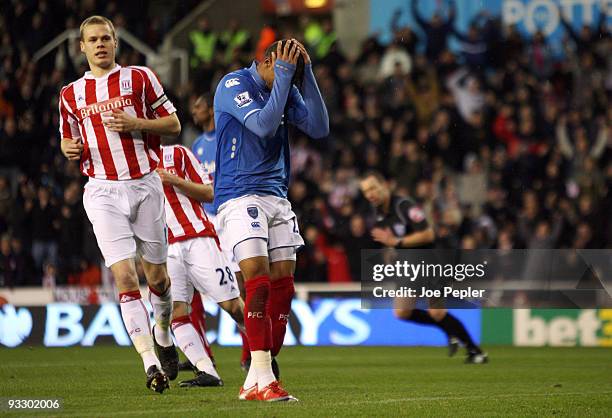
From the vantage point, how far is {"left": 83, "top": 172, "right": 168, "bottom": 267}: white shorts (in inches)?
329

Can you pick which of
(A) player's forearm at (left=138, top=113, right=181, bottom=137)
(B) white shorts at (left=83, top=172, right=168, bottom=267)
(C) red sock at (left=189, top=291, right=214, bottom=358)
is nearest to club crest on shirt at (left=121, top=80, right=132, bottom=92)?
(A) player's forearm at (left=138, top=113, right=181, bottom=137)

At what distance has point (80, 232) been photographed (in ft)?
56.4

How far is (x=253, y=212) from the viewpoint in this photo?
25.9 ft

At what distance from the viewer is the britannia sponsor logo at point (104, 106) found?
27.6ft

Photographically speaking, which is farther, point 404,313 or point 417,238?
point 404,313

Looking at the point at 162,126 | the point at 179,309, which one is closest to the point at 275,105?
the point at 162,126

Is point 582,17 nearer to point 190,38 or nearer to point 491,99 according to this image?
point 491,99

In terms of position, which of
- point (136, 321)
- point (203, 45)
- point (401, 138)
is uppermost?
point (203, 45)

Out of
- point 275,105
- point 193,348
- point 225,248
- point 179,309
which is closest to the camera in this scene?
point 275,105

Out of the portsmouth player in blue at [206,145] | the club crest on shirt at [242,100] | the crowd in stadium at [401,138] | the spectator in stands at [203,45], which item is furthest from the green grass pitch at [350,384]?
the spectator in stands at [203,45]

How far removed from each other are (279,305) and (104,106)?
5.75ft

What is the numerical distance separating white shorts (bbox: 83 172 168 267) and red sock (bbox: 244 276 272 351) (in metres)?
1.05

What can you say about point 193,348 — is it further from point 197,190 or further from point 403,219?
point 403,219

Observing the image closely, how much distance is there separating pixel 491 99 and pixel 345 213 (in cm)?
327
